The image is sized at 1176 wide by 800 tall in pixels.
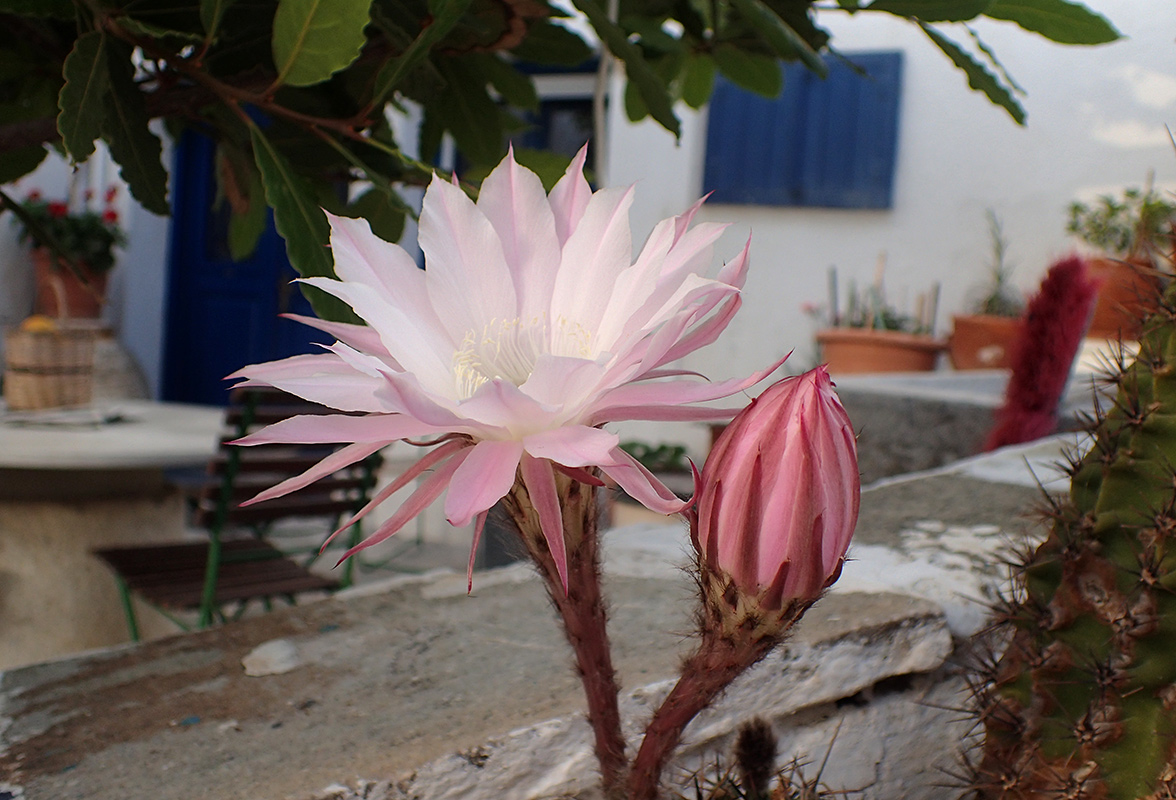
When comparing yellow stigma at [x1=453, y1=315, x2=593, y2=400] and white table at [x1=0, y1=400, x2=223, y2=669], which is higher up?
yellow stigma at [x1=453, y1=315, x2=593, y2=400]

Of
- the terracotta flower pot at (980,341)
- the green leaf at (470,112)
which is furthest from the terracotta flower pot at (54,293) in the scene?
the green leaf at (470,112)

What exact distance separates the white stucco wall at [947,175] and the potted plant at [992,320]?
71 millimetres

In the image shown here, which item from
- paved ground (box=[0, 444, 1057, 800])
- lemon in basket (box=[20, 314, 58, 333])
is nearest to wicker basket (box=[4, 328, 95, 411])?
lemon in basket (box=[20, 314, 58, 333])

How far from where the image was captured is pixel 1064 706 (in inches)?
21.4

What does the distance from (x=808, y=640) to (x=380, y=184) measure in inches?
17.9

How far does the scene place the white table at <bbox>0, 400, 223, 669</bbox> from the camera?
2416 millimetres

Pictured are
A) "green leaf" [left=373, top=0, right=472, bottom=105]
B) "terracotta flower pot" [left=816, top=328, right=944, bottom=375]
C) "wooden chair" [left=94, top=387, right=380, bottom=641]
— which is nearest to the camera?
"green leaf" [left=373, top=0, right=472, bottom=105]

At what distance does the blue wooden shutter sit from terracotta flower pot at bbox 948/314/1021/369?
119cm

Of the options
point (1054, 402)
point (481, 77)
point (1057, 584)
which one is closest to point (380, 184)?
point (481, 77)

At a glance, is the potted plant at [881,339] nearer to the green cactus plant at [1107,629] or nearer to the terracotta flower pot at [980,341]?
the terracotta flower pot at [980,341]

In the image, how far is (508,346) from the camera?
0.40 meters

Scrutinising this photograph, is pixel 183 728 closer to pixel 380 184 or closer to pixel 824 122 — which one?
pixel 380 184

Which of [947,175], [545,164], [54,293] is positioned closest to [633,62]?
[545,164]

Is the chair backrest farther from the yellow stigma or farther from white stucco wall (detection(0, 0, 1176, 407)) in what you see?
white stucco wall (detection(0, 0, 1176, 407))
